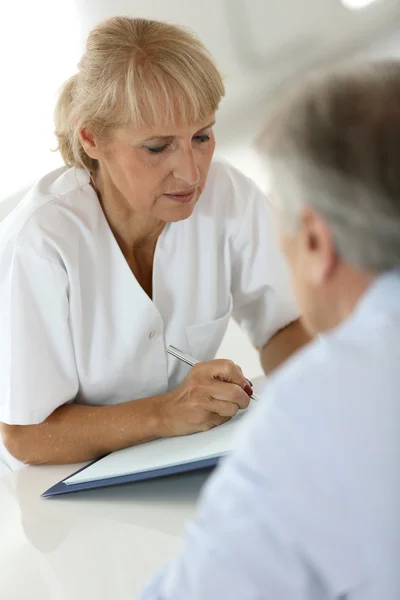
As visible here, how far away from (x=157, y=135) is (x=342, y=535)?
2.92 feet

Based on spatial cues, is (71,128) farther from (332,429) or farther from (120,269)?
(332,429)

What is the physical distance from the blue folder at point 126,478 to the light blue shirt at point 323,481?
0.43 m

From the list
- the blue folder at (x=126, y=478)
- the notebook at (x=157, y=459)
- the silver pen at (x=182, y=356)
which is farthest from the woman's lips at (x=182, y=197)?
the blue folder at (x=126, y=478)

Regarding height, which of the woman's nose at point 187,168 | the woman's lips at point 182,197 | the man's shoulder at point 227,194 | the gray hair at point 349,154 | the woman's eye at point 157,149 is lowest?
the man's shoulder at point 227,194

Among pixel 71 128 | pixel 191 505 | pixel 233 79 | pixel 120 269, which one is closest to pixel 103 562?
pixel 191 505

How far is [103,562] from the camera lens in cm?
109

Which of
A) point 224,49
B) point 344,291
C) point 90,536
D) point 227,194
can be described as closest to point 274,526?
point 344,291

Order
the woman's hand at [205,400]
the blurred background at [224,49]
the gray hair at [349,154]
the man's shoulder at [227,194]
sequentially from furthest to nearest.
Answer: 1. the blurred background at [224,49]
2. the man's shoulder at [227,194]
3. the woman's hand at [205,400]
4. the gray hair at [349,154]

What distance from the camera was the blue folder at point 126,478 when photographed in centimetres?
115

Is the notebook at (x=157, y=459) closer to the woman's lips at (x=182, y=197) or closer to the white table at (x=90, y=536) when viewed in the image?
the white table at (x=90, y=536)

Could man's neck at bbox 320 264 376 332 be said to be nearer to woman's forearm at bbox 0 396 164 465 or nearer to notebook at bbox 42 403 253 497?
notebook at bbox 42 403 253 497

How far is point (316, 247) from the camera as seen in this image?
2.41ft

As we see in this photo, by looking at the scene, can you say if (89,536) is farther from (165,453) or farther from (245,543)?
(245,543)

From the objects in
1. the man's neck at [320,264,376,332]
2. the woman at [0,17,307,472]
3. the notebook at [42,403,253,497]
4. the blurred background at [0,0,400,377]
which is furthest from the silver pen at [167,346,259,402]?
the blurred background at [0,0,400,377]
